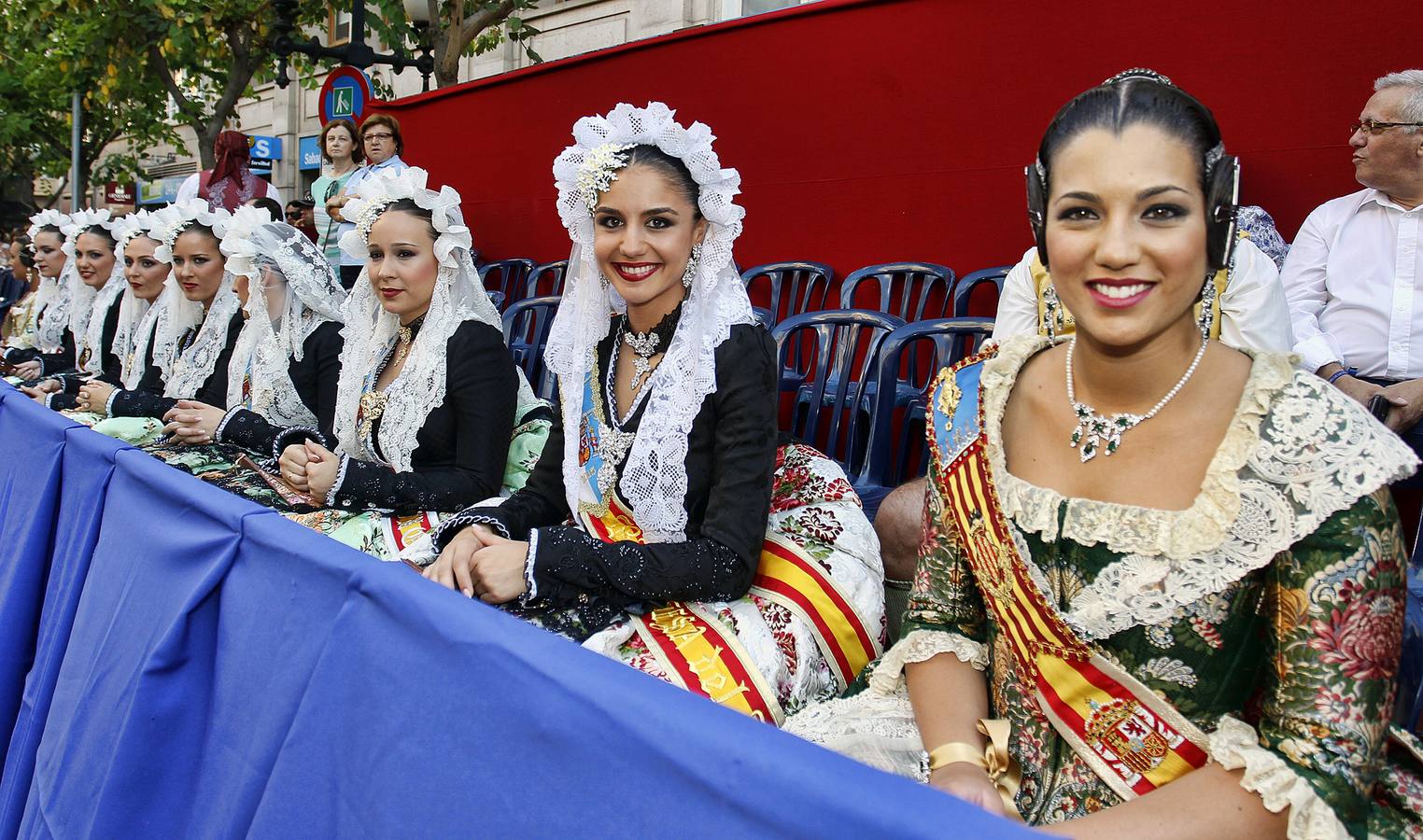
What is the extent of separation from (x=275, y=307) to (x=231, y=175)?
4.57 metres

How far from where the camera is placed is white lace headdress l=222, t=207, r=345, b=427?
4004 millimetres

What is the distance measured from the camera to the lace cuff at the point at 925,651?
1.60 meters

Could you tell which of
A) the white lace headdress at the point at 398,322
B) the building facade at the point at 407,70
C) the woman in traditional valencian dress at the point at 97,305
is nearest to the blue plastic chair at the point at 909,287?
the white lace headdress at the point at 398,322

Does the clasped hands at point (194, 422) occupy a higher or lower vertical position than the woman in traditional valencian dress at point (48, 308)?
lower

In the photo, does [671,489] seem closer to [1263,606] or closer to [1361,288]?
[1263,606]

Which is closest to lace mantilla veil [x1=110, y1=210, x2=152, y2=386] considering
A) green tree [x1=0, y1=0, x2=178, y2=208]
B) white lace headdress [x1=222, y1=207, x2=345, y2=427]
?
white lace headdress [x1=222, y1=207, x2=345, y2=427]

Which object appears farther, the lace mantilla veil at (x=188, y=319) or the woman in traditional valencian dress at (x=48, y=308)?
the woman in traditional valencian dress at (x=48, y=308)

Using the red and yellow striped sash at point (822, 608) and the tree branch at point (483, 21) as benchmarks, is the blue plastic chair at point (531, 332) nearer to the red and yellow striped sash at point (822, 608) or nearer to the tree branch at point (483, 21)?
the red and yellow striped sash at point (822, 608)

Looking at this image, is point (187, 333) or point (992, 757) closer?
point (992, 757)

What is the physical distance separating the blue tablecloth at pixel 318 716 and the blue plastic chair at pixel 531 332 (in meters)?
2.60

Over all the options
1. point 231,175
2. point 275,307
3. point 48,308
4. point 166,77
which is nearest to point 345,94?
point 231,175

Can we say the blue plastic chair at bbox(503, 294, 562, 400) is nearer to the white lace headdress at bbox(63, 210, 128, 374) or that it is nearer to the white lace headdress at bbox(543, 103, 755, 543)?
the white lace headdress at bbox(543, 103, 755, 543)

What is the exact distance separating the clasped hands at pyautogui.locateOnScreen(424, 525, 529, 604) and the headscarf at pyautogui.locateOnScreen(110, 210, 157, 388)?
403 cm

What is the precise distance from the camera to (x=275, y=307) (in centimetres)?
417
